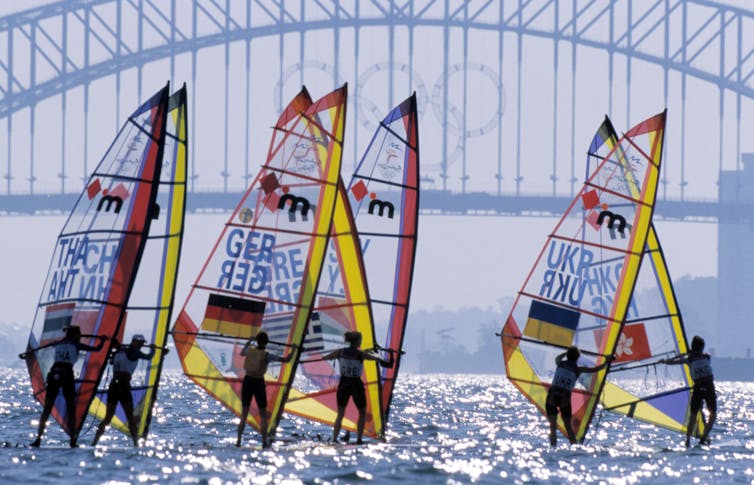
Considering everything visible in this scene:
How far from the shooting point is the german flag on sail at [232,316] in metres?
14.4

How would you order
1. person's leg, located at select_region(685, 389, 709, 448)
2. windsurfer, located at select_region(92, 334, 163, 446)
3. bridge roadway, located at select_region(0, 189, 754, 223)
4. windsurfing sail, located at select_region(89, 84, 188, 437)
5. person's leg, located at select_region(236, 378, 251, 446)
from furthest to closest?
1. bridge roadway, located at select_region(0, 189, 754, 223)
2. person's leg, located at select_region(685, 389, 709, 448)
3. windsurfing sail, located at select_region(89, 84, 188, 437)
4. person's leg, located at select_region(236, 378, 251, 446)
5. windsurfer, located at select_region(92, 334, 163, 446)

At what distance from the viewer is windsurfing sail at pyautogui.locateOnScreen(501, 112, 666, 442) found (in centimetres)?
1562

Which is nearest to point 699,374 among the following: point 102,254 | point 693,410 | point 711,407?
point 711,407

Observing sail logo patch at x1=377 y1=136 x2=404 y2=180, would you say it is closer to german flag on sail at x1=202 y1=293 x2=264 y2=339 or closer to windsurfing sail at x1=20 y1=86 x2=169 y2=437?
german flag on sail at x1=202 y1=293 x2=264 y2=339

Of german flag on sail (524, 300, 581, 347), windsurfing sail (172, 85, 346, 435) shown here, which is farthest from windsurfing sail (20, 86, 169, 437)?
german flag on sail (524, 300, 581, 347)

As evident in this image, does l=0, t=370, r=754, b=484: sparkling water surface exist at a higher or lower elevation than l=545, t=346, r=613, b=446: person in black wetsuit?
lower

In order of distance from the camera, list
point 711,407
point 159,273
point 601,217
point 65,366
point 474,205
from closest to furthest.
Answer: point 65,366 → point 159,273 → point 711,407 → point 601,217 → point 474,205

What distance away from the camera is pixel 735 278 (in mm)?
138125

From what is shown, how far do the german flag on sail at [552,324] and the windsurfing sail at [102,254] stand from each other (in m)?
3.43

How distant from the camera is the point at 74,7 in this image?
232ft

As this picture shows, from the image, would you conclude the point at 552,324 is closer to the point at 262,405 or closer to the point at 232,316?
the point at 232,316

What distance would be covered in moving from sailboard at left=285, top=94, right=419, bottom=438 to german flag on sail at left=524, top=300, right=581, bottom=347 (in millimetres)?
1010

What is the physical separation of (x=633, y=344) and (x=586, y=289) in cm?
66

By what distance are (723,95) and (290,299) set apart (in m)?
62.2
